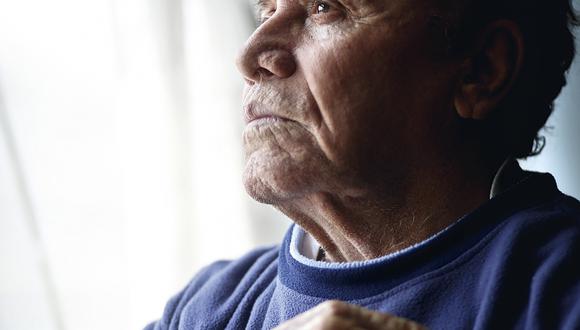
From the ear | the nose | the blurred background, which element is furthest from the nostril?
the blurred background

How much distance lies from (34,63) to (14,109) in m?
0.12

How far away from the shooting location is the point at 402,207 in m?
1.08

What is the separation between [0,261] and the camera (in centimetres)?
146

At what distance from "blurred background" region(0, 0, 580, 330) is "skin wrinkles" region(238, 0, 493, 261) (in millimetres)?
473

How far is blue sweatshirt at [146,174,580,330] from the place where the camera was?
911 millimetres

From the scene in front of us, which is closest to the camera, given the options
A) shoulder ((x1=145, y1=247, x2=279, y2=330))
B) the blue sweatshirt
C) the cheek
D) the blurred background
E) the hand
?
the hand

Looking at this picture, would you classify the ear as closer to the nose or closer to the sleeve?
the nose

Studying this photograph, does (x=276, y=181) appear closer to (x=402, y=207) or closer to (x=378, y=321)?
(x=402, y=207)

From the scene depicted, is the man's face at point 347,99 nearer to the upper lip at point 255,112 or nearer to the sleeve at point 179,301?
the upper lip at point 255,112

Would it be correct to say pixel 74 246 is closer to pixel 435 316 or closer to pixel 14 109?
pixel 14 109

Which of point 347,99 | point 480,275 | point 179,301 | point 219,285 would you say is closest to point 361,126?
point 347,99

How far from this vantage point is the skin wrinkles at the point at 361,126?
1037 millimetres

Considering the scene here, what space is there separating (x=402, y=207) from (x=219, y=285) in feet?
1.27

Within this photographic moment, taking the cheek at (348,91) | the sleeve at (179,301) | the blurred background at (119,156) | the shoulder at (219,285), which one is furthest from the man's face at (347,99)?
the blurred background at (119,156)
